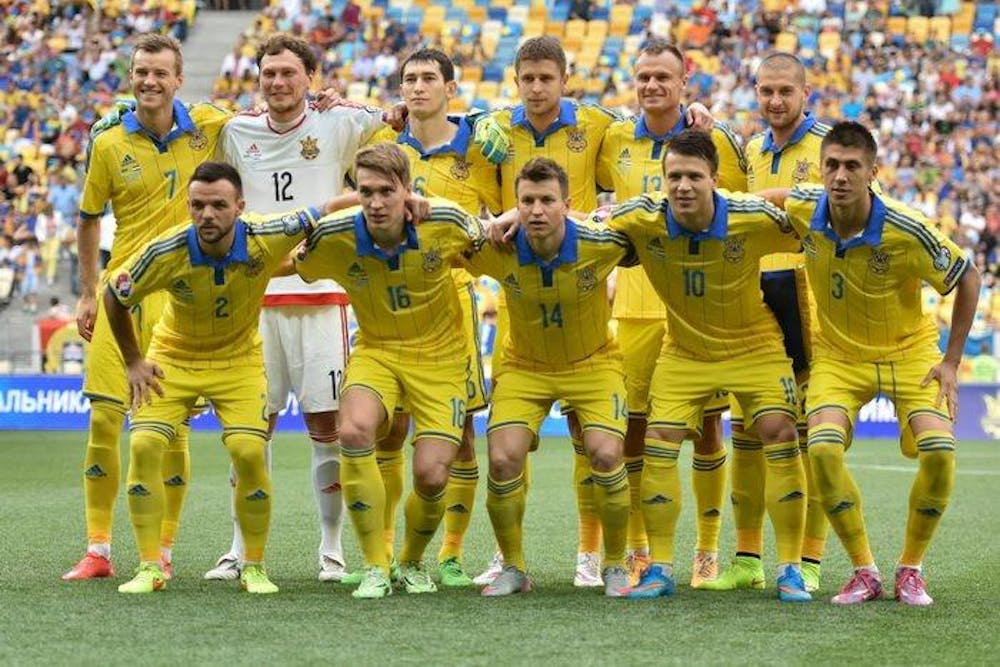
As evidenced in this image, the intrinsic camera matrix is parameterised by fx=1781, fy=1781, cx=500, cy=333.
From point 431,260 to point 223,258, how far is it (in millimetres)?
886

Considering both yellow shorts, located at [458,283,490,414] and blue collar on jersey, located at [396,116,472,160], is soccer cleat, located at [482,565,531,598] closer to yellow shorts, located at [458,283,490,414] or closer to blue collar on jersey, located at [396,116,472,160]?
yellow shorts, located at [458,283,490,414]

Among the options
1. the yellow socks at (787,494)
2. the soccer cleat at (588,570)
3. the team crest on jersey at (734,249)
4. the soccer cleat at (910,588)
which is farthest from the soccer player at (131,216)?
the soccer cleat at (910,588)

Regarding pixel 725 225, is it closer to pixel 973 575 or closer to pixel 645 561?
pixel 645 561

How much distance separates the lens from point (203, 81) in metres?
30.8

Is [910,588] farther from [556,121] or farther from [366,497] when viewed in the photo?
[556,121]

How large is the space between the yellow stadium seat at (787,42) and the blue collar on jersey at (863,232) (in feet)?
78.7

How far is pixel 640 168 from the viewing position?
8.33m

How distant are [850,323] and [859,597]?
1147mm

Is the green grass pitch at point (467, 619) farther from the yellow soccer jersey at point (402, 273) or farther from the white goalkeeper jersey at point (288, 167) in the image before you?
the white goalkeeper jersey at point (288, 167)

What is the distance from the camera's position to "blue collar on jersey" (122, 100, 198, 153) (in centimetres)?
830

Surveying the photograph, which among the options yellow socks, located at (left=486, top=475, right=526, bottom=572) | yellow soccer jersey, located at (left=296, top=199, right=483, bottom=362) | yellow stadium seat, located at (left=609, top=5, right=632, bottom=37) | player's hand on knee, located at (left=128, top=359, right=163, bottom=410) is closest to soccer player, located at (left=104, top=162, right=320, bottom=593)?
player's hand on knee, located at (left=128, top=359, right=163, bottom=410)

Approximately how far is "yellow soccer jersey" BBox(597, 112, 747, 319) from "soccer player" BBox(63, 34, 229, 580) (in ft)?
6.29

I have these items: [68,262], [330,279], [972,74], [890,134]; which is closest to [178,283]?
[330,279]

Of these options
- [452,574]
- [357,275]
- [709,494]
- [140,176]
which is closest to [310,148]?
[140,176]
